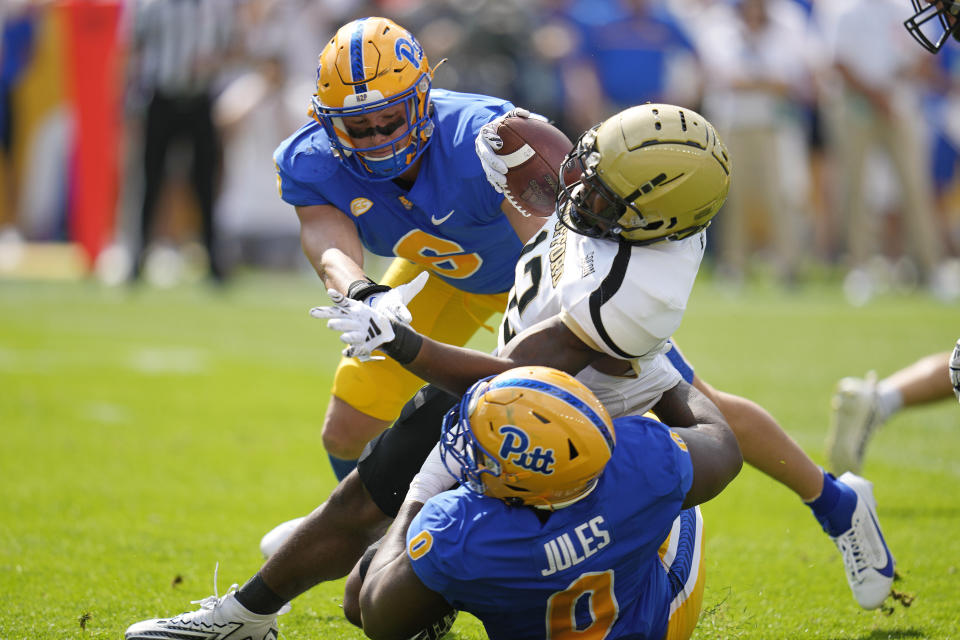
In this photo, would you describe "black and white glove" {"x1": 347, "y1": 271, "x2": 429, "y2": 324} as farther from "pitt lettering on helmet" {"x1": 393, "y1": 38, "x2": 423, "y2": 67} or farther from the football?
"pitt lettering on helmet" {"x1": 393, "y1": 38, "x2": 423, "y2": 67}

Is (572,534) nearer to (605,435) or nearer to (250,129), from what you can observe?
(605,435)

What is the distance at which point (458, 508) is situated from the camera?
2.75 metres

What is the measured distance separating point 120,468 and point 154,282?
277 inches

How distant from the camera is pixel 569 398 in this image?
2.67 meters

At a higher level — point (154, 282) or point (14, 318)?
point (14, 318)

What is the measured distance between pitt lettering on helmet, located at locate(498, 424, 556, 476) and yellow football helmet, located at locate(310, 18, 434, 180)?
1325 millimetres

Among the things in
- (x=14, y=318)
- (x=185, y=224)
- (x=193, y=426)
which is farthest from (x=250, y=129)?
(x=193, y=426)

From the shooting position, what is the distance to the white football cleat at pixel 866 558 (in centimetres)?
357

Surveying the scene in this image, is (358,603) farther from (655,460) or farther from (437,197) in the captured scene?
(437,197)

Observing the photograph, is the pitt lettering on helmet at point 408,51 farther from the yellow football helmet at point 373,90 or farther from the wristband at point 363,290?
the wristband at point 363,290

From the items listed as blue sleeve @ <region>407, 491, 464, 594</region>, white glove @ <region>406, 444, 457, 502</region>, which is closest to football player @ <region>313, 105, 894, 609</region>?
white glove @ <region>406, 444, 457, 502</region>

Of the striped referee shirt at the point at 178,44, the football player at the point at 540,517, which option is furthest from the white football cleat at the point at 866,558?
the striped referee shirt at the point at 178,44

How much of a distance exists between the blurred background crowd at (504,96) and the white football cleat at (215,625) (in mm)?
8064

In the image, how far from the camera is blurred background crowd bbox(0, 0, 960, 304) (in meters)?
10.9
